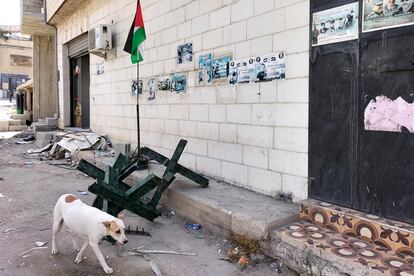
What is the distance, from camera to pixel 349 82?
3221 millimetres

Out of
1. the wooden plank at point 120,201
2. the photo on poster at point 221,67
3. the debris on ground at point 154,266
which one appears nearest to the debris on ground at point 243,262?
the debris on ground at point 154,266

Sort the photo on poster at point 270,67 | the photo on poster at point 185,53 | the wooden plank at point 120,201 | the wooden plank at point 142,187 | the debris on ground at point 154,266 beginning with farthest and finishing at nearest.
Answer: the photo on poster at point 185,53 → the photo on poster at point 270,67 → the wooden plank at point 142,187 → the wooden plank at point 120,201 → the debris on ground at point 154,266

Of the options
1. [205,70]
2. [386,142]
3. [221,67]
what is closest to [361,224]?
[386,142]

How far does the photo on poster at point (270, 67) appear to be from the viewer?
392 centimetres

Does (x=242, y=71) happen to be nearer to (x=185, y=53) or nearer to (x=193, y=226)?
(x=185, y=53)

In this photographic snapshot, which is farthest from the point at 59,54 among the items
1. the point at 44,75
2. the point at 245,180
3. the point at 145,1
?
the point at 245,180

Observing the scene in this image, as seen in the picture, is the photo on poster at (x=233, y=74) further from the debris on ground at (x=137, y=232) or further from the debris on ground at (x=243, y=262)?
the debris on ground at (x=243, y=262)

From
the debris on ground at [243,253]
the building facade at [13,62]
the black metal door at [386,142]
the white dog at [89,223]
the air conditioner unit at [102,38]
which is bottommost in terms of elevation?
the debris on ground at [243,253]

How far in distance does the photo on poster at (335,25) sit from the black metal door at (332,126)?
0.14 m

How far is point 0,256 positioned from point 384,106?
372 centimetres

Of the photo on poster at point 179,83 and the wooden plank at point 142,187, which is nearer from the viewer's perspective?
the wooden plank at point 142,187

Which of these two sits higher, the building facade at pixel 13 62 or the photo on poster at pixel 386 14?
the building facade at pixel 13 62

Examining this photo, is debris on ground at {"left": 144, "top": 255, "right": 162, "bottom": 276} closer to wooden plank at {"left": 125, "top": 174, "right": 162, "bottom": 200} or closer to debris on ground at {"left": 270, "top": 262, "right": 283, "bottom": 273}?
wooden plank at {"left": 125, "top": 174, "right": 162, "bottom": 200}

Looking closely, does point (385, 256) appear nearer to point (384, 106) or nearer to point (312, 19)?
point (384, 106)
